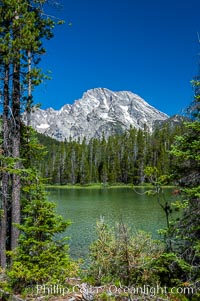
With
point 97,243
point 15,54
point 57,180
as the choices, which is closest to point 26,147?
point 15,54

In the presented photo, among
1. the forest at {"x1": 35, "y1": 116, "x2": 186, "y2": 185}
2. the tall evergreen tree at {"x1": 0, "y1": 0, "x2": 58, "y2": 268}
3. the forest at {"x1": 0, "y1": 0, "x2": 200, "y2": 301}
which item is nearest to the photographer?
the forest at {"x1": 0, "y1": 0, "x2": 200, "y2": 301}

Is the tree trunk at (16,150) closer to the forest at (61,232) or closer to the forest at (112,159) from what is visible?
the forest at (61,232)

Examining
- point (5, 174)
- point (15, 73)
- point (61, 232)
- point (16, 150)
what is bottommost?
point (61, 232)

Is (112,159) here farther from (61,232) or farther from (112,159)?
(61,232)

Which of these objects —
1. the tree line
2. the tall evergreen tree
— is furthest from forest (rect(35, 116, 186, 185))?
the tall evergreen tree

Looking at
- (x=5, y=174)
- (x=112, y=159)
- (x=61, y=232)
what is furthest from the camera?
(x=112, y=159)

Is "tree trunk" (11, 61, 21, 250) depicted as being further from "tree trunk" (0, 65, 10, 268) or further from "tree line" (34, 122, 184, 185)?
"tree line" (34, 122, 184, 185)

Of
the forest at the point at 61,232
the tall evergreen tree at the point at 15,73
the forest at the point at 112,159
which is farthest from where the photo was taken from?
the forest at the point at 112,159

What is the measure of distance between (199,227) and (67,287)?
364 centimetres

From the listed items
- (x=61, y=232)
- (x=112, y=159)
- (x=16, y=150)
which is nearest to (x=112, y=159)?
(x=112, y=159)

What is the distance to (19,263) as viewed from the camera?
25.2 ft

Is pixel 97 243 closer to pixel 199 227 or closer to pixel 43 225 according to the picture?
pixel 43 225

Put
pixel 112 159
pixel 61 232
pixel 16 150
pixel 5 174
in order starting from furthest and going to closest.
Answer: pixel 112 159
pixel 5 174
pixel 16 150
pixel 61 232

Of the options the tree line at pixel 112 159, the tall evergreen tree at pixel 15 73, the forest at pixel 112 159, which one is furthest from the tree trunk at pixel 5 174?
the tree line at pixel 112 159
